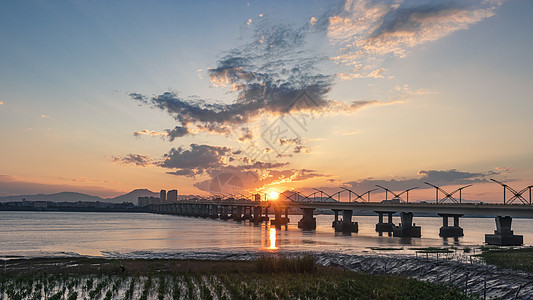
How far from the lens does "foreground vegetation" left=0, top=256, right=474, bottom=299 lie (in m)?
40.0

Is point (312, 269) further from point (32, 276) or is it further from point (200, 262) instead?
point (32, 276)

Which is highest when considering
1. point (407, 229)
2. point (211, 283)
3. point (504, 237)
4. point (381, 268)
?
point (211, 283)

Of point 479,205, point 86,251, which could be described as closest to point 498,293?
point 86,251

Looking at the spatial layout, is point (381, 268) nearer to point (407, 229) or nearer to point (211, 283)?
point (211, 283)

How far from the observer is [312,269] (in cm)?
5434

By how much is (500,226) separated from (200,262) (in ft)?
284

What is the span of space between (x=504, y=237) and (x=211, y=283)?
92.4 meters

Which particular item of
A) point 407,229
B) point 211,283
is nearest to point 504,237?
point 407,229

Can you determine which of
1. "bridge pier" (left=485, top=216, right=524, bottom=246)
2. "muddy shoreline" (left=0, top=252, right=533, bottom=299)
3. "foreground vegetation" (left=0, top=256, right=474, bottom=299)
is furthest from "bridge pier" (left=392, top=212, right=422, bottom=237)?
"foreground vegetation" (left=0, top=256, right=474, bottom=299)

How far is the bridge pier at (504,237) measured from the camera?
108812 millimetres

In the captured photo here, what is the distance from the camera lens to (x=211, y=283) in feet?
153

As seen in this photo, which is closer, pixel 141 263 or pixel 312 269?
pixel 312 269

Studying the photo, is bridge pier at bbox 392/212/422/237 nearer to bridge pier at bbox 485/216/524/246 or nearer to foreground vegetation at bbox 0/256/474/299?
bridge pier at bbox 485/216/524/246

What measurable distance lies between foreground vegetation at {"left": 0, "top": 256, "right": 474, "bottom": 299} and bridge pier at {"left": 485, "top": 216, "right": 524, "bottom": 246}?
72878mm
